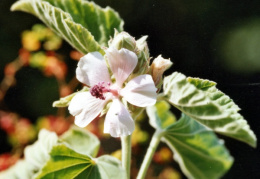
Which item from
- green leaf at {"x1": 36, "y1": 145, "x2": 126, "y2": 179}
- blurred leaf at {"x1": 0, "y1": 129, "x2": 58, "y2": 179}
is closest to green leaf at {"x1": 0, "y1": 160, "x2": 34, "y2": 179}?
blurred leaf at {"x1": 0, "y1": 129, "x2": 58, "y2": 179}

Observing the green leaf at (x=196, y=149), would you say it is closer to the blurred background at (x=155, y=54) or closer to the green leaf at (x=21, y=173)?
the green leaf at (x=21, y=173)

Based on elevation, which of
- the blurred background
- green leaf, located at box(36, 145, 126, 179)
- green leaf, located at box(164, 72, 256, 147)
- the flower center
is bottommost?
the blurred background

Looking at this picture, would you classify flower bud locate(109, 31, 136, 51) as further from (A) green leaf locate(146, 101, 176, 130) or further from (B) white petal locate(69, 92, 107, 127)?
(A) green leaf locate(146, 101, 176, 130)

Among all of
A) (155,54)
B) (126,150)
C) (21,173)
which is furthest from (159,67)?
(155,54)

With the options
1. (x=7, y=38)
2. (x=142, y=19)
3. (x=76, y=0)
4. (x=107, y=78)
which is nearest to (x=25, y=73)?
(x=7, y=38)

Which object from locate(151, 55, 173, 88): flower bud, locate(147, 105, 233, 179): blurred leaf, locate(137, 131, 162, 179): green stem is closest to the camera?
locate(151, 55, 173, 88): flower bud

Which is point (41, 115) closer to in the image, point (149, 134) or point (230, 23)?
point (149, 134)
